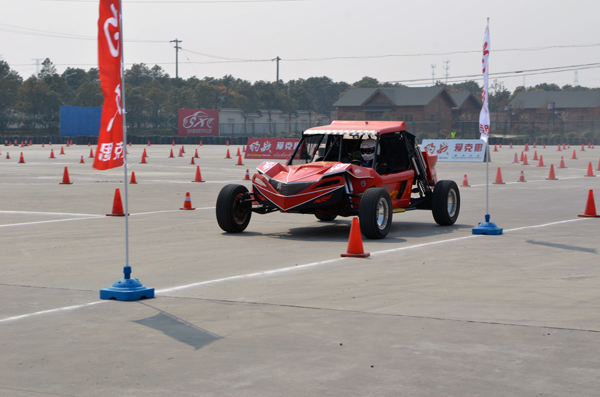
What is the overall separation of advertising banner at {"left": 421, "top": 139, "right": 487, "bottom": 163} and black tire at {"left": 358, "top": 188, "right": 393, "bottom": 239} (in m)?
28.2

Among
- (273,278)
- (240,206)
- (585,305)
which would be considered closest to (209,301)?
(273,278)

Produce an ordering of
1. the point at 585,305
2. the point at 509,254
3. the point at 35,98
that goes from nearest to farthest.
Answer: the point at 585,305 → the point at 509,254 → the point at 35,98

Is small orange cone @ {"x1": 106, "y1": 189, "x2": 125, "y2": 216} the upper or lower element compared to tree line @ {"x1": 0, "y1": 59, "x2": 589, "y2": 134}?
lower

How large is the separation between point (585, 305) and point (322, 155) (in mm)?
7512

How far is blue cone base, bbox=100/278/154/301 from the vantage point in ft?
26.1

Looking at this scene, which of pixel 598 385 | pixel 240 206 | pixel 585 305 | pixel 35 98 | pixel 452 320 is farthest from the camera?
pixel 35 98

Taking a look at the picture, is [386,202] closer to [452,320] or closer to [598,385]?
A: [452,320]

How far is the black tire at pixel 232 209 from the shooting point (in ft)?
43.9

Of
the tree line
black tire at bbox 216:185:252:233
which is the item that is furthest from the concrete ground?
the tree line

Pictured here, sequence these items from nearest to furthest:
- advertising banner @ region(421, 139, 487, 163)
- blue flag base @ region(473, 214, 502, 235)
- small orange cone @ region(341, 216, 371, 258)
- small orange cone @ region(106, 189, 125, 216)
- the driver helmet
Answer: small orange cone @ region(341, 216, 371, 258), blue flag base @ region(473, 214, 502, 235), the driver helmet, small orange cone @ region(106, 189, 125, 216), advertising banner @ region(421, 139, 487, 163)

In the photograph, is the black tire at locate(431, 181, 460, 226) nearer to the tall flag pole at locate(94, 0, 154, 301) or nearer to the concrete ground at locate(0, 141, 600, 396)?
the concrete ground at locate(0, 141, 600, 396)

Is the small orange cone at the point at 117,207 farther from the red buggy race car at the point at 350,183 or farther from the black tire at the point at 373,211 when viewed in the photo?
the black tire at the point at 373,211

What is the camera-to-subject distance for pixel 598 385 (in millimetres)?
5172

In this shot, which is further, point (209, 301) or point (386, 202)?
point (386, 202)
